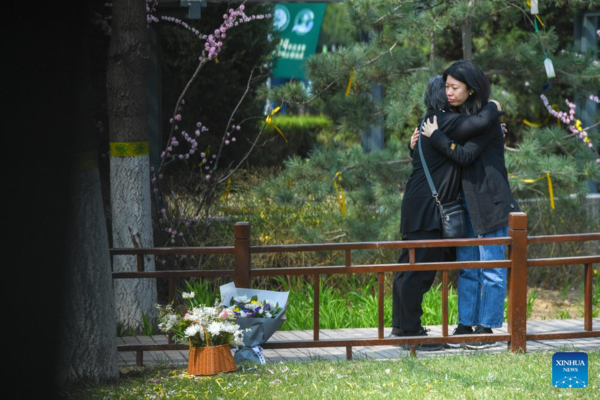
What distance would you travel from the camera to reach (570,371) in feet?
13.8

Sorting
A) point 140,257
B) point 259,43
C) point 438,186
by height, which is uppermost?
point 259,43

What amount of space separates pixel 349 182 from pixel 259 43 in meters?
6.27

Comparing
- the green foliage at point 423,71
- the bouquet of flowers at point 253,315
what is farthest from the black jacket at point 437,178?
the green foliage at point 423,71

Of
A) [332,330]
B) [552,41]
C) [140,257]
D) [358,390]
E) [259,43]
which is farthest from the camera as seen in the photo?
[259,43]

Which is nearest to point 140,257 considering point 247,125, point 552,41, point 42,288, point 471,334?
point 42,288

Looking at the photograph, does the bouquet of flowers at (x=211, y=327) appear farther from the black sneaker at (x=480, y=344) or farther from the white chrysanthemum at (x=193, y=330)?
the black sneaker at (x=480, y=344)

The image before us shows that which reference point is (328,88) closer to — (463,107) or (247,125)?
(463,107)

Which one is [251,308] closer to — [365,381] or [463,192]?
[365,381]

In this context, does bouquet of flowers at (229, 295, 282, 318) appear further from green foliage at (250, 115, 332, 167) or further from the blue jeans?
green foliage at (250, 115, 332, 167)

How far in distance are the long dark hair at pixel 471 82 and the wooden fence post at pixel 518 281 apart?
75cm

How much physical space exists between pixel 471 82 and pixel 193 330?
2.33m

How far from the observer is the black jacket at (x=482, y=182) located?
5633mm

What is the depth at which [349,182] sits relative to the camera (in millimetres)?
7883

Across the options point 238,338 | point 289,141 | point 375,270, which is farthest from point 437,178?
point 289,141
